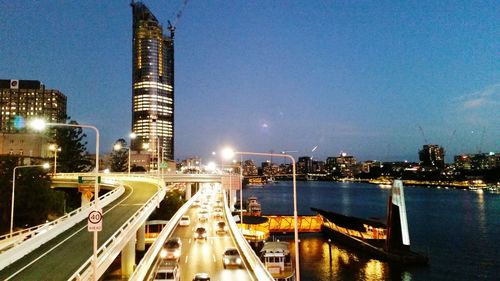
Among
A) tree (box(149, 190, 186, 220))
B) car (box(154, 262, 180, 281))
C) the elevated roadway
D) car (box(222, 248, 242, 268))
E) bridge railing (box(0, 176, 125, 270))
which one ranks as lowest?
tree (box(149, 190, 186, 220))

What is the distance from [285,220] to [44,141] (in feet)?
278

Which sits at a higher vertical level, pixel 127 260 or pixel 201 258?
pixel 201 258

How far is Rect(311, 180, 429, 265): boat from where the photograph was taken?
62.1 meters

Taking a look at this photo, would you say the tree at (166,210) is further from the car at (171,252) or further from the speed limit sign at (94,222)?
the speed limit sign at (94,222)

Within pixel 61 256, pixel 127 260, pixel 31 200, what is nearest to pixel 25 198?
pixel 31 200

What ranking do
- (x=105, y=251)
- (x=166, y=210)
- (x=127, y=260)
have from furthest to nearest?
(x=166, y=210)
(x=127, y=260)
(x=105, y=251)

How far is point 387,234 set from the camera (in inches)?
2530

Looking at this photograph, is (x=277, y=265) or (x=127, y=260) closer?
(x=127, y=260)

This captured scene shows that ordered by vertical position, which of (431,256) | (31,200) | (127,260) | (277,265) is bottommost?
(431,256)

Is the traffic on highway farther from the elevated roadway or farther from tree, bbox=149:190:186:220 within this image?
tree, bbox=149:190:186:220

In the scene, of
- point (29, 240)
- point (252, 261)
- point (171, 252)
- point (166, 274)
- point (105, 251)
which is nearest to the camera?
point (105, 251)

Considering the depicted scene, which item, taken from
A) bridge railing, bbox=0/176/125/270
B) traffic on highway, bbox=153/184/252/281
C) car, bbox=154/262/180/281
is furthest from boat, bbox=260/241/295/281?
bridge railing, bbox=0/176/125/270

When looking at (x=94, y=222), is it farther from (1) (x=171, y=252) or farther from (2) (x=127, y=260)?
(2) (x=127, y=260)

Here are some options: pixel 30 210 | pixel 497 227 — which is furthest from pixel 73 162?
pixel 497 227
